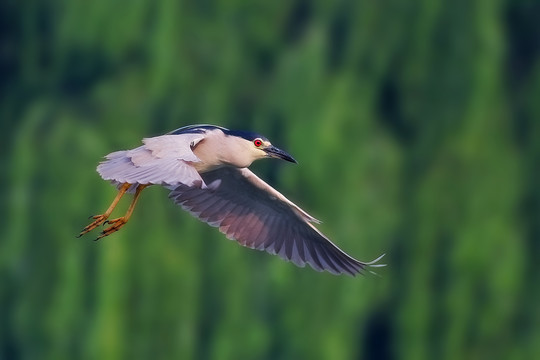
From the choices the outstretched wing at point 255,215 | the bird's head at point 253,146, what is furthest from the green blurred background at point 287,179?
the bird's head at point 253,146

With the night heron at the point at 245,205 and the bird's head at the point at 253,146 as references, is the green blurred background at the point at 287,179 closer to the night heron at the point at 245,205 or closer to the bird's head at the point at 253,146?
the night heron at the point at 245,205

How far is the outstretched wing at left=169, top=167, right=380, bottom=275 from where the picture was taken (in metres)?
6.09

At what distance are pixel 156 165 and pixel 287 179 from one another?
3.81m

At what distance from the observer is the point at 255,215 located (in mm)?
6176

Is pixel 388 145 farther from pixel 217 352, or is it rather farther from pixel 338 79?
pixel 217 352

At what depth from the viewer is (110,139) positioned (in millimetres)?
8367

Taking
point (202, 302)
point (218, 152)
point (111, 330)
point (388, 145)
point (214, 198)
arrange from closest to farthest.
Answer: point (218, 152)
point (214, 198)
point (111, 330)
point (202, 302)
point (388, 145)

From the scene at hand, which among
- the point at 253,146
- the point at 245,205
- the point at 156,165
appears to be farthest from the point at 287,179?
the point at 156,165

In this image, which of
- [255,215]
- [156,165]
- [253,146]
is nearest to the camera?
[156,165]

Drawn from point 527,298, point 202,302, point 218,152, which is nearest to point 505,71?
point 527,298

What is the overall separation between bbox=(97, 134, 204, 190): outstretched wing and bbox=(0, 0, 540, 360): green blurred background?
9.39 feet

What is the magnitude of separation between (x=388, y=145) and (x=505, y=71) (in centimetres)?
111

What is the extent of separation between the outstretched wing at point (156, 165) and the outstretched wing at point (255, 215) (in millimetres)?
872

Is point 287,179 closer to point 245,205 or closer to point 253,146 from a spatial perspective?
point 245,205
